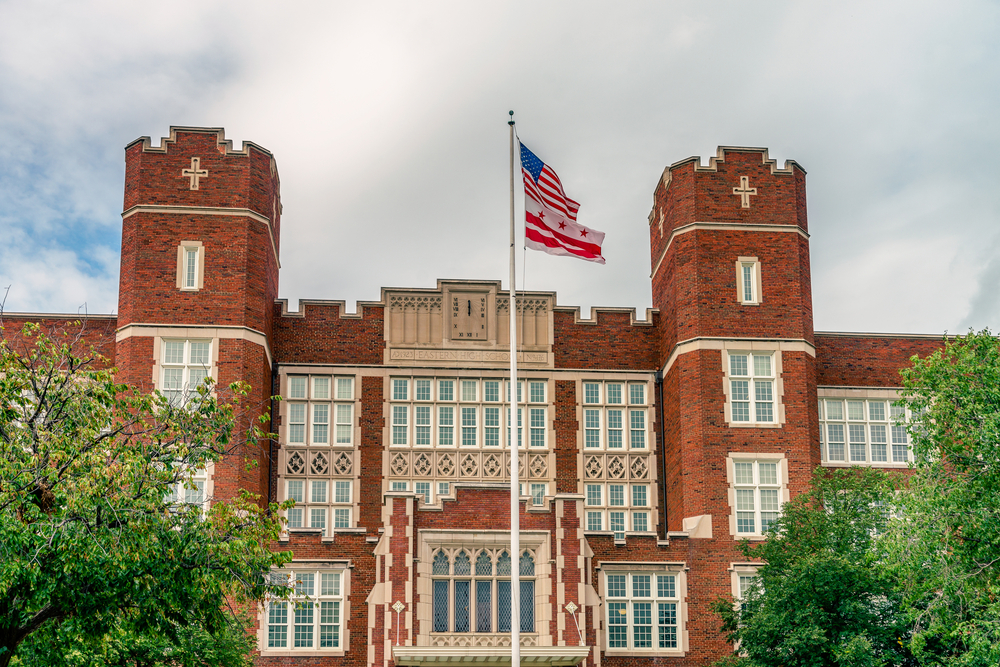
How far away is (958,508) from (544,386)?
662 inches

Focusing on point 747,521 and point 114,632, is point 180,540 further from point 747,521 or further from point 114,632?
point 747,521

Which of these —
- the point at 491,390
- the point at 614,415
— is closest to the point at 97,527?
the point at 491,390

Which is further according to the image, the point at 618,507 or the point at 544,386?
the point at 544,386

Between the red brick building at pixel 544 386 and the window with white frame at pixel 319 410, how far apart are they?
0.06 metres

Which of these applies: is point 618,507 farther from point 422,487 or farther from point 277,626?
point 277,626

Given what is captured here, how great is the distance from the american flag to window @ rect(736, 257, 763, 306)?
10.6 meters

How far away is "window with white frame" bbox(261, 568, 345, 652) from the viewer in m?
32.7

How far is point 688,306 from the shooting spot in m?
37.0

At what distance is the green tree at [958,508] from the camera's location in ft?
75.9

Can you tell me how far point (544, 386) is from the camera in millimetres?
38375

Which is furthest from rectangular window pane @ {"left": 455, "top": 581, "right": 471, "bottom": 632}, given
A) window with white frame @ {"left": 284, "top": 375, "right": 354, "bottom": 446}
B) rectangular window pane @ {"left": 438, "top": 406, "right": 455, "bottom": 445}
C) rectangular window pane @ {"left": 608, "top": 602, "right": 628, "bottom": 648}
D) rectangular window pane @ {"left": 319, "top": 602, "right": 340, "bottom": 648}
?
window with white frame @ {"left": 284, "top": 375, "right": 354, "bottom": 446}

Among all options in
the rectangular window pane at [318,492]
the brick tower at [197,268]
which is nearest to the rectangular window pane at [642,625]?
the rectangular window pane at [318,492]

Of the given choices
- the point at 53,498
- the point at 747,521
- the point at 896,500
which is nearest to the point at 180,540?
the point at 53,498

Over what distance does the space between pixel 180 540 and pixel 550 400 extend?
20054 millimetres
